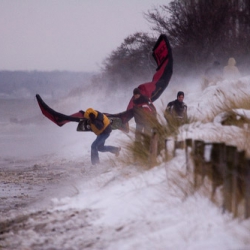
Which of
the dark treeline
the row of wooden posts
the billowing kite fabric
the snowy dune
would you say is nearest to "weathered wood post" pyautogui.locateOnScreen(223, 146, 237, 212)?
the row of wooden posts

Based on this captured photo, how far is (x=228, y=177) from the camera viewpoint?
5.59 metres

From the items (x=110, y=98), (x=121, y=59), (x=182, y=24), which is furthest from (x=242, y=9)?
(x=110, y=98)

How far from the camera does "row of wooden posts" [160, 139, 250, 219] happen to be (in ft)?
17.5

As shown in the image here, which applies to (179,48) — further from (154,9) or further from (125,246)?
(125,246)

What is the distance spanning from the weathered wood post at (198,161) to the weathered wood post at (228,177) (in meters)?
0.70

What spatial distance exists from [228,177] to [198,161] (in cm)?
88

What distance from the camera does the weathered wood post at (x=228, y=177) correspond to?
18.1 ft

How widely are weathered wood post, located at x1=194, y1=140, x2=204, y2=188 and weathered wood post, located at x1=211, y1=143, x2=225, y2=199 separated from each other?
1.03 ft

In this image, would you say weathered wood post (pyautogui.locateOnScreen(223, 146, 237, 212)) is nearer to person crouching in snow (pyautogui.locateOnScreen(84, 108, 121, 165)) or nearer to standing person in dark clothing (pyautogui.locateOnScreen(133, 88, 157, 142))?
standing person in dark clothing (pyautogui.locateOnScreen(133, 88, 157, 142))

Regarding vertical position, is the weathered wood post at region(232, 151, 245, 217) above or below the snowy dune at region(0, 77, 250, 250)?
above

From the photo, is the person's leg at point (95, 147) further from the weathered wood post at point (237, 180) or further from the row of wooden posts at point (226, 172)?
the weathered wood post at point (237, 180)

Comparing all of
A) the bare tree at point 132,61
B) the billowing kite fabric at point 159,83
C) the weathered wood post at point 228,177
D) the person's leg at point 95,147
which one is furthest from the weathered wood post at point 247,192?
the bare tree at point 132,61

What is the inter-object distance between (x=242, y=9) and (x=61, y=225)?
1063 inches

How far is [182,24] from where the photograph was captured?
31.4 metres
